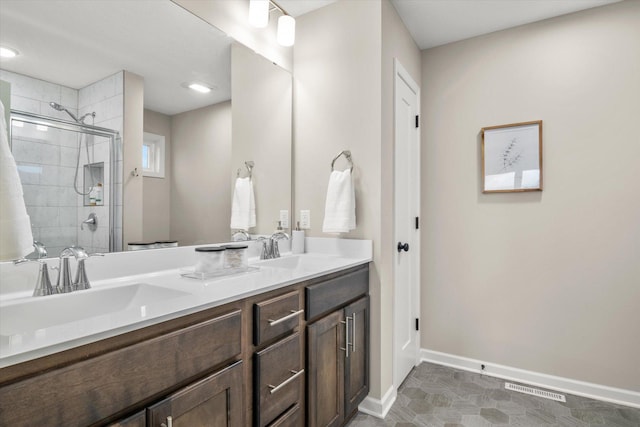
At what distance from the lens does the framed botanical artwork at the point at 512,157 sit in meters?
2.29

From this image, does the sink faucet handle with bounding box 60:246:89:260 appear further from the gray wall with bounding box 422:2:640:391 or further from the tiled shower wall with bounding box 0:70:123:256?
the gray wall with bounding box 422:2:640:391

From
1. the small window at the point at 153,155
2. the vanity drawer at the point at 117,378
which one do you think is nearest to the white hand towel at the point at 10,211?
the vanity drawer at the point at 117,378

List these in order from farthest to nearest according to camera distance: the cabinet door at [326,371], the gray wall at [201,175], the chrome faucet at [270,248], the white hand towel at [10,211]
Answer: the chrome faucet at [270,248] < the gray wall at [201,175] < the cabinet door at [326,371] < the white hand towel at [10,211]

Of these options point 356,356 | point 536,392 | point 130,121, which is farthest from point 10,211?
point 536,392

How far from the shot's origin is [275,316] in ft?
4.07

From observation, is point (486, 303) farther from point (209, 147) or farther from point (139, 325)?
point (139, 325)

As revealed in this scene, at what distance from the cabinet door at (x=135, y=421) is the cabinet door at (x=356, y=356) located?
1.06 m

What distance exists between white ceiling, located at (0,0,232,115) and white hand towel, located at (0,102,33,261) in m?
0.50

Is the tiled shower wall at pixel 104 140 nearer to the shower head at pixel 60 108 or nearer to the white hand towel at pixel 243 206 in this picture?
the shower head at pixel 60 108

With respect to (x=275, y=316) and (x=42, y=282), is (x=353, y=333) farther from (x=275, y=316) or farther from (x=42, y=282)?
(x=42, y=282)

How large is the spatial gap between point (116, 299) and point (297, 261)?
3.33ft

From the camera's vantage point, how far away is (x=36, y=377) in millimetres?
A: 644

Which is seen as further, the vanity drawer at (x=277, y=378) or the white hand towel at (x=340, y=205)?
the white hand towel at (x=340, y=205)

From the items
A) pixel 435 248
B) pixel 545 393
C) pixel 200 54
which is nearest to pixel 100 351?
pixel 200 54
